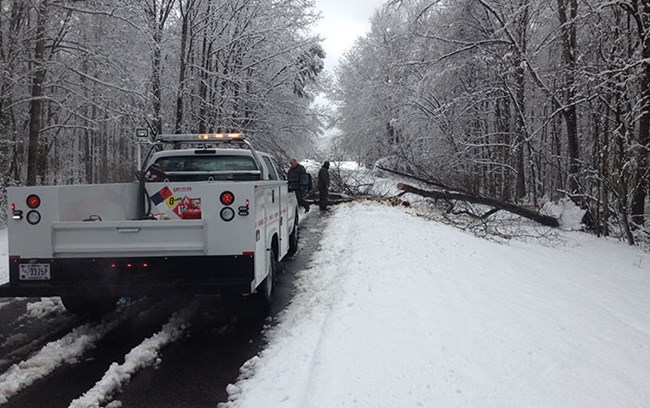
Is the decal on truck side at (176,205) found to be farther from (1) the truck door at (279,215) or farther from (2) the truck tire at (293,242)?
(2) the truck tire at (293,242)

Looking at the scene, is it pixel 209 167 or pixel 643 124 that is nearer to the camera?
pixel 209 167

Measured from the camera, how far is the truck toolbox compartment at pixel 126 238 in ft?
15.5

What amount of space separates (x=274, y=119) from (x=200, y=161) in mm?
19154

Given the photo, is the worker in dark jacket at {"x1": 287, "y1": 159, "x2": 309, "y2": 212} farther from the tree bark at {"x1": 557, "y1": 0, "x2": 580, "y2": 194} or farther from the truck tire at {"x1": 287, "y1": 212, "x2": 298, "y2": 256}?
the tree bark at {"x1": 557, "y1": 0, "x2": 580, "y2": 194}

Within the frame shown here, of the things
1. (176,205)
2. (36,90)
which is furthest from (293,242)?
(36,90)

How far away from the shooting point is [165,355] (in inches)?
179

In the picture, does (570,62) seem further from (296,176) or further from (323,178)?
(296,176)

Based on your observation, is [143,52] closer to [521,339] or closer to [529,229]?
[529,229]

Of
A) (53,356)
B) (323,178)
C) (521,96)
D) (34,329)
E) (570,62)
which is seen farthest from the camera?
(521,96)

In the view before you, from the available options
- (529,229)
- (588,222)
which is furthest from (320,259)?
(588,222)

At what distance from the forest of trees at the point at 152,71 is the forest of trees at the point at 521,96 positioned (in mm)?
5551

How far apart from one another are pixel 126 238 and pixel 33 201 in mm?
956

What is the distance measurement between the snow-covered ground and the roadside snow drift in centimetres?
2

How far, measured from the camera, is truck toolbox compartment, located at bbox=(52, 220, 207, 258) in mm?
4711
